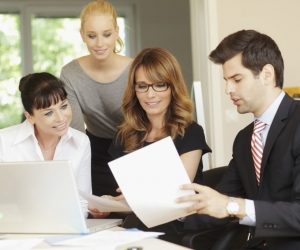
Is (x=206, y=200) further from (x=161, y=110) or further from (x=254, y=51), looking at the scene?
(x=161, y=110)

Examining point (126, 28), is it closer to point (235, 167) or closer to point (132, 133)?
point (132, 133)

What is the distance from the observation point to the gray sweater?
266 centimetres

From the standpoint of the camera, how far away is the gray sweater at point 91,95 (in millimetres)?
2656

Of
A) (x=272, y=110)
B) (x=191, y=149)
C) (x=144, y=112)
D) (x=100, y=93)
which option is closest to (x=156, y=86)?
(x=144, y=112)

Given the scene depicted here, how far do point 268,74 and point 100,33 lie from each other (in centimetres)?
94

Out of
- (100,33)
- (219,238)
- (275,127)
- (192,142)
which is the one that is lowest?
(219,238)

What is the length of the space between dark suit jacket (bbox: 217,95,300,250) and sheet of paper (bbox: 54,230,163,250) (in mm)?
345

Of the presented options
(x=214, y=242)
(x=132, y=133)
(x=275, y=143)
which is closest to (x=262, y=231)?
(x=275, y=143)

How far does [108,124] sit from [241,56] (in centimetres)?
105

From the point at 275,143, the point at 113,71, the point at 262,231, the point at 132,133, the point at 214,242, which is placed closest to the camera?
the point at 262,231

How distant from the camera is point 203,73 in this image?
12.2 ft

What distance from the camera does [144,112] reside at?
2498mm

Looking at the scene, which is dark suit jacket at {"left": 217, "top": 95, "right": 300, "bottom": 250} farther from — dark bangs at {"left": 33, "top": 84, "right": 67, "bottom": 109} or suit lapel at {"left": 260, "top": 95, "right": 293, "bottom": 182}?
dark bangs at {"left": 33, "top": 84, "right": 67, "bottom": 109}

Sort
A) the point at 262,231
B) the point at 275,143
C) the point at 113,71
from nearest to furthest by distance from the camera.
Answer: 1. the point at 262,231
2. the point at 275,143
3. the point at 113,71
